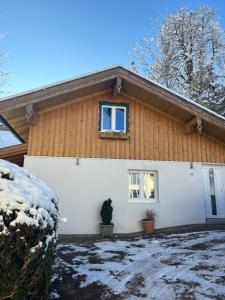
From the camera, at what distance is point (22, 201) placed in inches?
134

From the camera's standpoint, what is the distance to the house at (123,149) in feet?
34.7

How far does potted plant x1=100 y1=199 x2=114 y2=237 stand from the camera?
10133mm

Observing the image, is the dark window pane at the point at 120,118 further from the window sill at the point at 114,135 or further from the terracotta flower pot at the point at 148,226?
the terracotta flower pot at the point at 148,226

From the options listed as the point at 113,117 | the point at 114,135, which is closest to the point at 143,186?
the point at 114,135

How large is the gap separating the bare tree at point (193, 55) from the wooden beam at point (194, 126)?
416 inches

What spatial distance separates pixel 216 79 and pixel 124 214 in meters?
15.4

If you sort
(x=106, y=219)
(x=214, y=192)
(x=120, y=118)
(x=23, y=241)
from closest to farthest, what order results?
(x=23, y=241), (x=106, y=219), (x=120, y=118), (x=214, y=192)

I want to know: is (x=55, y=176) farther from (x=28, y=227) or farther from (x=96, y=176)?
(x=28, y=227)

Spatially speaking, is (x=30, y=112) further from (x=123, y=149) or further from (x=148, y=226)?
(x=148, y=226)

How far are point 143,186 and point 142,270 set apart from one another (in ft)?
18.8

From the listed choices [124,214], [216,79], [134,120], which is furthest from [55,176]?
[216,79]

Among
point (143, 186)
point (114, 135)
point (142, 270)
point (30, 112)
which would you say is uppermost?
point (30, 112)

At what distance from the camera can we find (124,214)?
10.8m

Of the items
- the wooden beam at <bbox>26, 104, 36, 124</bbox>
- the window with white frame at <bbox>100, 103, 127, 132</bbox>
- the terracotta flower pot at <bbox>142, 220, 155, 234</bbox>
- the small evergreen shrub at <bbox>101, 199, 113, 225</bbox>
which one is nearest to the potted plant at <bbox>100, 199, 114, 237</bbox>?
the small evergreen shrub at <bbox>101, 199, 113, 225</bbox>
